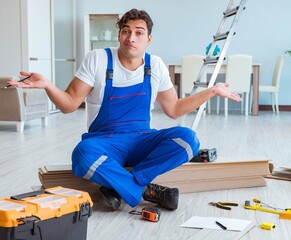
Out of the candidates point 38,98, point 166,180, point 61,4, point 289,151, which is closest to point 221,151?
point 289,151

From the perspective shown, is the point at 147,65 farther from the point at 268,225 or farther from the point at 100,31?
the point at 100,31

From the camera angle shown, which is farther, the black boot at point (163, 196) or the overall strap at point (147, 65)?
the overall strap at point (147, 65)

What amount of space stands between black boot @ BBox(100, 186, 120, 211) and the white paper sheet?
36cm

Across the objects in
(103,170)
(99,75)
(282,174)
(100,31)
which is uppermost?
(100,31)

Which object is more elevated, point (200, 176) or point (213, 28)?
point (213, 28)

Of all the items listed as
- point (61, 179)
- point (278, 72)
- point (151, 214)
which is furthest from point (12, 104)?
point (278, 72)

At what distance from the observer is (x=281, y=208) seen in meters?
2.56

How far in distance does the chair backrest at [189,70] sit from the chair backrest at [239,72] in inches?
18.2

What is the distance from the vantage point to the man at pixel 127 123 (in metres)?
2.40

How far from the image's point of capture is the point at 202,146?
15.3 feet

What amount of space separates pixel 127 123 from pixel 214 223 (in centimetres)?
67

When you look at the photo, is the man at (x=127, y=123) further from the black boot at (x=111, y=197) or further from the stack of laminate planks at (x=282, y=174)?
the stack of laminate planks at (x=282, y=174)

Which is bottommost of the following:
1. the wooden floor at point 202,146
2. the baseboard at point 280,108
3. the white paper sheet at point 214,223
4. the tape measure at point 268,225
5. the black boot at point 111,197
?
the baseboard at point 280,108

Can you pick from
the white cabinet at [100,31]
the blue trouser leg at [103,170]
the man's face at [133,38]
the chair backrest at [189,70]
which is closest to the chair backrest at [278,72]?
the chair backrest at [189,70]
